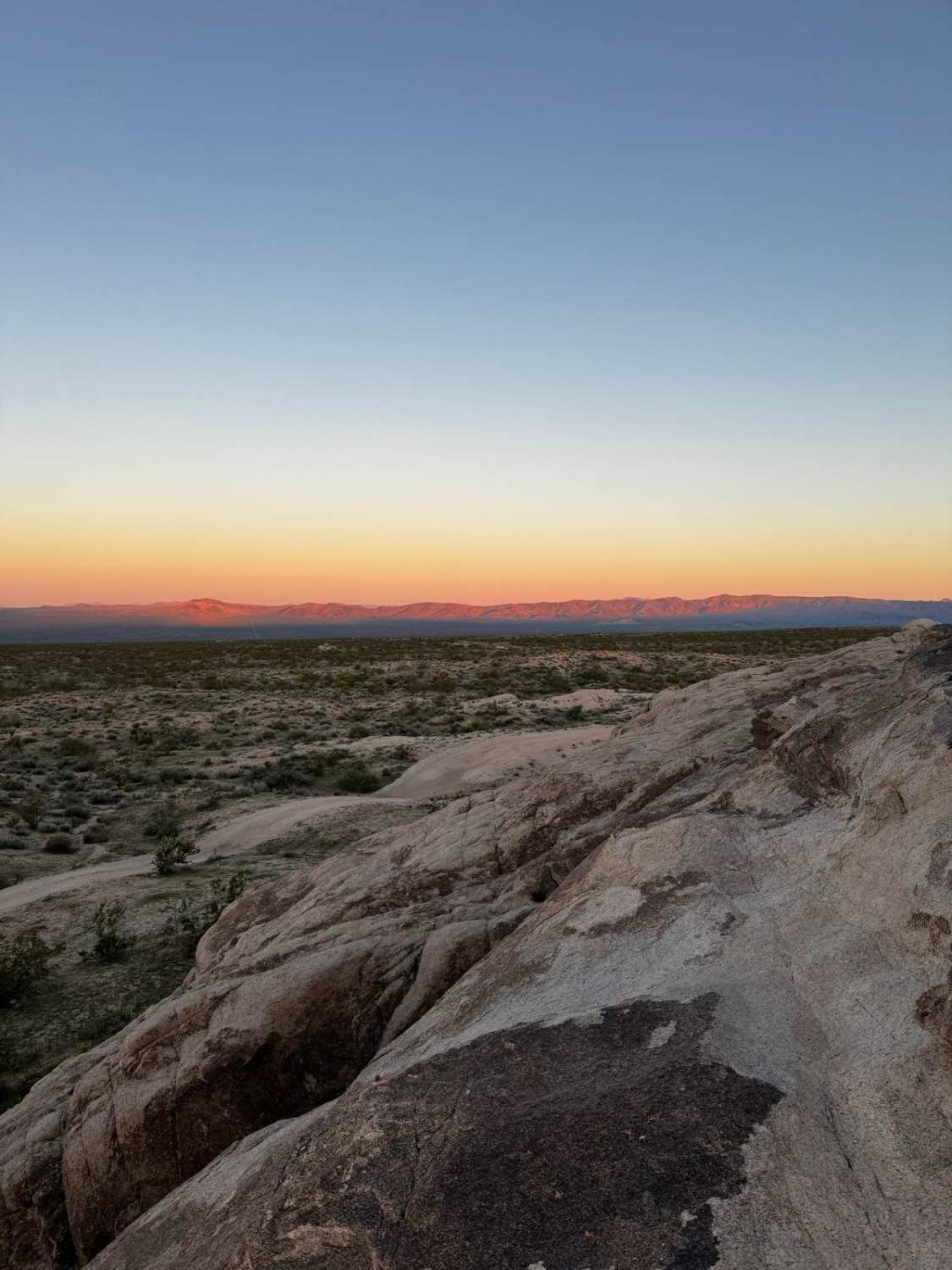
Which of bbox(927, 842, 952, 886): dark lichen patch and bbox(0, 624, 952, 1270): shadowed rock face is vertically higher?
A: bbox(927, 842, 952, 886): dark lichen patch

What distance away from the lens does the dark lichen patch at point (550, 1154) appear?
389 centimetres

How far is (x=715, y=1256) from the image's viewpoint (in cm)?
362

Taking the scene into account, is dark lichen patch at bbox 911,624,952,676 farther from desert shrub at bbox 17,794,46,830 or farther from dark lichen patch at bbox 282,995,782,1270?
desert shrub at bbox 17,794,46,830

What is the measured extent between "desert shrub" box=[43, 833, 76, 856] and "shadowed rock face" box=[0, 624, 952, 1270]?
13.9 metres

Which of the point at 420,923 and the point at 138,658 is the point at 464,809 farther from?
the point at 138,658

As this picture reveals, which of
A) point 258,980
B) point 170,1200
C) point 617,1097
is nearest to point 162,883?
point 258,980

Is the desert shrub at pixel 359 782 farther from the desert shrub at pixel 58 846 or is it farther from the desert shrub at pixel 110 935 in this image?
the desert shrub at pixel 110 935

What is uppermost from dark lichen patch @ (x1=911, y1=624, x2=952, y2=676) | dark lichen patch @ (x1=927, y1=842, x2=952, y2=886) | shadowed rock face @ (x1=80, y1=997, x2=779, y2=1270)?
dark lichen patch @ (x1=911, y1=624, x2=952, y2=676)

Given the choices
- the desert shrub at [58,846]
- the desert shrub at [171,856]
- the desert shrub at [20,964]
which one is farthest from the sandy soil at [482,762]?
the desert shrub at [20,964]

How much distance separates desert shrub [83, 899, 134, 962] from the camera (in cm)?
1493

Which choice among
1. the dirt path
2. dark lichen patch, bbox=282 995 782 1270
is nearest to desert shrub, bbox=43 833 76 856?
the dirt path

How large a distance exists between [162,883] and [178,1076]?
11.3 m

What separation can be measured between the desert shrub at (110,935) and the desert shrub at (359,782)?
39.6ft

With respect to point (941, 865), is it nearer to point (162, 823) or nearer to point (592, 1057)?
point (592, 1057)
